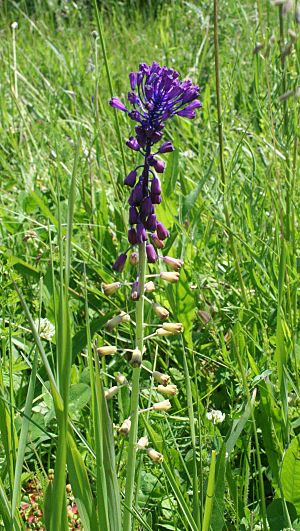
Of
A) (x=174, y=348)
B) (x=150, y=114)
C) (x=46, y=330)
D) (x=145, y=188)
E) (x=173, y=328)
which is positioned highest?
(x=150, y=114)

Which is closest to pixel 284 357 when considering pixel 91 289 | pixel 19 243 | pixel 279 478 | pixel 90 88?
pixel 279 478

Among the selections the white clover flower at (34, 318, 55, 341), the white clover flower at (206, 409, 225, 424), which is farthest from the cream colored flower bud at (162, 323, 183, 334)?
the white clover flower at (34, 318, 55, 341)

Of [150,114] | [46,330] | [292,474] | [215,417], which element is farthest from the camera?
[46,330]

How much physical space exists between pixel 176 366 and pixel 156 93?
1157 millimetres

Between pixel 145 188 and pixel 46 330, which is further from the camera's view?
pixel 46 330

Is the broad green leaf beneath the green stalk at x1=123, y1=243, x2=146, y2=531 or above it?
beneath

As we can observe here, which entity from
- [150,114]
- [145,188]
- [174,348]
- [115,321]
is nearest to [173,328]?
[115,321]

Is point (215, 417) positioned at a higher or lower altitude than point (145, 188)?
lower

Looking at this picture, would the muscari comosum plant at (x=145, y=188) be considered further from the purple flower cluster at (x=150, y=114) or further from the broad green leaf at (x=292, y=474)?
the broad green leaf at (x=292, y=474)

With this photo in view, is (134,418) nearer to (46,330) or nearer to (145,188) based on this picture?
(145,188)

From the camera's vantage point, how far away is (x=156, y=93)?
54.5 inches

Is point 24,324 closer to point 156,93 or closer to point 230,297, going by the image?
point 230,297

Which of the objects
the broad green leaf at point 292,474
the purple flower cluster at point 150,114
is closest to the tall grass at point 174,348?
the broad green leaf at point 292,474

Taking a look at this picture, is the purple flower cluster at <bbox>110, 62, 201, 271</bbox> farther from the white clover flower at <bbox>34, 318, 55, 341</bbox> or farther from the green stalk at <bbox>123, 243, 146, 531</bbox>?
the white clover flower at <bbox>34, 318, 55, 341</bbox>
